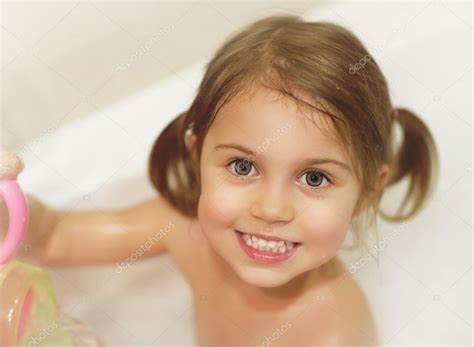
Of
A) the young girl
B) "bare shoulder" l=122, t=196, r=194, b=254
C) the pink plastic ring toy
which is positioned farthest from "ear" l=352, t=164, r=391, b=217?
the pink plastic ring toy

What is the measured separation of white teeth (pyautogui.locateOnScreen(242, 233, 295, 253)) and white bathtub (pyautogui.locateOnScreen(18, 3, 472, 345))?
1.24ft

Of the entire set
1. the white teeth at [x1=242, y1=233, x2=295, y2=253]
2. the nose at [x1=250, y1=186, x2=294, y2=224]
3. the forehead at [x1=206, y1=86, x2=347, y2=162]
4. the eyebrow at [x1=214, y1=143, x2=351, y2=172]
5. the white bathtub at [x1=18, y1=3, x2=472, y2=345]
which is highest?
the forehead at [x1=206, y1=86, x2=347, y2=162]

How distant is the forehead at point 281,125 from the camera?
0.84 m

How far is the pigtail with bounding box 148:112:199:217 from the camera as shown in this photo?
1183mm

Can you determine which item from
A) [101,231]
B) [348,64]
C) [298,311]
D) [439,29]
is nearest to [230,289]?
[298,311]

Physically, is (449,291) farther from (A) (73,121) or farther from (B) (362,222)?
(A) (73,121)

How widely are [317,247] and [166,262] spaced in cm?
47

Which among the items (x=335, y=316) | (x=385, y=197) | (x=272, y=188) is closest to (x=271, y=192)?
(x=272, y=188)

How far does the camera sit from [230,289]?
115cm

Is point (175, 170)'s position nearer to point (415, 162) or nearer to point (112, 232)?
point (112, 232)

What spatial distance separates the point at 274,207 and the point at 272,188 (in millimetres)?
27

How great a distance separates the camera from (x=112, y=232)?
1192 mm

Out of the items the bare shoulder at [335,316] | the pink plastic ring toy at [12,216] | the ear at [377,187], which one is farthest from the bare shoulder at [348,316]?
the pink plastic ring toy at [12,216]

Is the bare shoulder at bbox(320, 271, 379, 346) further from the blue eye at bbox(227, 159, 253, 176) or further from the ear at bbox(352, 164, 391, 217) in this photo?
the blue eye at bbox(227, 159, 253, 176)
